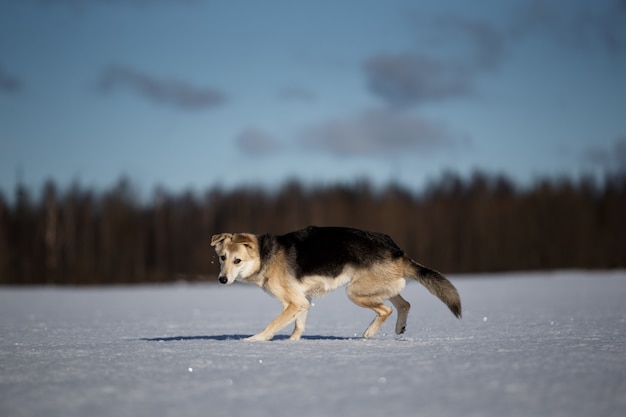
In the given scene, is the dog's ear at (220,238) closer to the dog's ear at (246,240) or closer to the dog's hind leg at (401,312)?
the dog's ear at (246,240)

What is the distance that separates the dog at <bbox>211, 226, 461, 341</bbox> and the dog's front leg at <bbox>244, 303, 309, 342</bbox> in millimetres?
15

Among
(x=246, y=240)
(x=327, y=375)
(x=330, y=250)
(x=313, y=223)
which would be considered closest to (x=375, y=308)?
(x=330, y=250)

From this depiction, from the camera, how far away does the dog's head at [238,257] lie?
421 inches

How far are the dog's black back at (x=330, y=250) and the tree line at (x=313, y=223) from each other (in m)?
57.6

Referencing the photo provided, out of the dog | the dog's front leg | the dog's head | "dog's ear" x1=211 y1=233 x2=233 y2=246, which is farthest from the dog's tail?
"dog's ear" x1=211 y1=233 x2=233 y2=246

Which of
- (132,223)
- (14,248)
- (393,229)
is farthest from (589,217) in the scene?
(14,248)

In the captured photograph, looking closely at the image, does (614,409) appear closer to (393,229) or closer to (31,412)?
(31,412)

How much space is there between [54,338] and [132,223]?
75.2 metres

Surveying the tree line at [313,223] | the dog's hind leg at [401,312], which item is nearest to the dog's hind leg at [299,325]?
the dog's hind leg at [401,312]

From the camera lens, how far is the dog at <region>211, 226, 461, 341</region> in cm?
1070

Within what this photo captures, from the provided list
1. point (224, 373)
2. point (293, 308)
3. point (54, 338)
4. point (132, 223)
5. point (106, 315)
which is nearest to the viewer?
point (224, 373)

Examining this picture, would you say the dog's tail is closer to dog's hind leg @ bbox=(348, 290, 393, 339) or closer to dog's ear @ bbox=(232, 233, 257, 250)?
dog's hind leg @ bbox=(348, 290, 393, 339)

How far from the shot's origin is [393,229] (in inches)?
3209

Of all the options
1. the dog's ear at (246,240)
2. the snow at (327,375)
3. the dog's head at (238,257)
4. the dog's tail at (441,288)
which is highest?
the dog's ear at (246,240)
